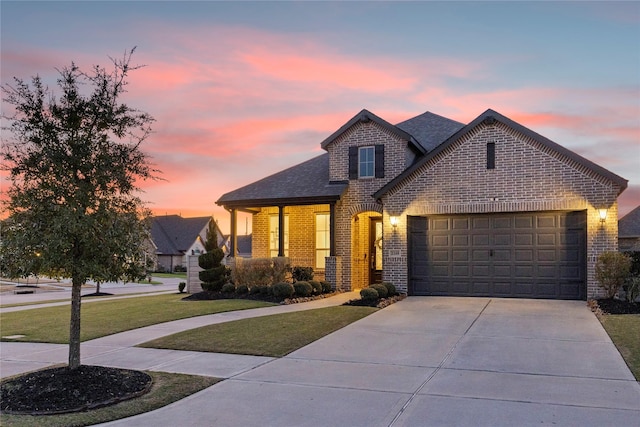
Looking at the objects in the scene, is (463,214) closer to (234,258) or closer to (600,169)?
(600,169)

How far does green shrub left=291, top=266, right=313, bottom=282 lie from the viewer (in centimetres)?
1866

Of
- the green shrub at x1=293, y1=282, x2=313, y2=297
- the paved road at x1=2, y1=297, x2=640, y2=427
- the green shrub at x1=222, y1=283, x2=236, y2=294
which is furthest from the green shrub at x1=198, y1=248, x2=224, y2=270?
the paved road at x1=2, y1=297, x2=640, y2=427

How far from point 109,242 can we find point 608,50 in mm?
14461

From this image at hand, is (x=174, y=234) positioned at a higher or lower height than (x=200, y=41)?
→ lower

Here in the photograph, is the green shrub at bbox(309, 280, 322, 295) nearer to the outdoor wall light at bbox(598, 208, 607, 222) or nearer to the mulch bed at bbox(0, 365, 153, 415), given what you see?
the outdoor wall light at bbox(598, 208, 607, 222)

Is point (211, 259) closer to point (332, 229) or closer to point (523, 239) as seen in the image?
point (332, 229)

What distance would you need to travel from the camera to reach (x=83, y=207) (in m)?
6.80

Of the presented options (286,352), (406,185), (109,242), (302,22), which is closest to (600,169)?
(406,185)

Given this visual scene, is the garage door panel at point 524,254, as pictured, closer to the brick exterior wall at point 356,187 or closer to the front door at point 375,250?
the brick exterior wall at point 356,187

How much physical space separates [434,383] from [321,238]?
14054 mm

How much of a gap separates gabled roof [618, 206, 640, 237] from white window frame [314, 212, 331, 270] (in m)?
20.7

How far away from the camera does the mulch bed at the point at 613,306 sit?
42.3 feet

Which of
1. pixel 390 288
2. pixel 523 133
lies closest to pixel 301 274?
pixel 390 288

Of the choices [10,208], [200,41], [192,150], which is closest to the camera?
[10,208]
